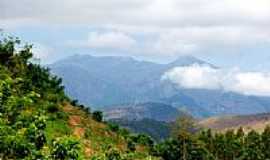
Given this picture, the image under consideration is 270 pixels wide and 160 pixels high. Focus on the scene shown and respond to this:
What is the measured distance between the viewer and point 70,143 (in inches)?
1371

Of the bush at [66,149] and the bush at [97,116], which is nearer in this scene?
the bush at [66,149]

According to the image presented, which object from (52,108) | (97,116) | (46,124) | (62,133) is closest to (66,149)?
(46,124)

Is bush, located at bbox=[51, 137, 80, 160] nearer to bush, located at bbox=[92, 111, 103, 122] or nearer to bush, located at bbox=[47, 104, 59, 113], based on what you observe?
bush, located at bbox=[47, 104, 59, 113]

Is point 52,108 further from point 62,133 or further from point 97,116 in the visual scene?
point 97,116

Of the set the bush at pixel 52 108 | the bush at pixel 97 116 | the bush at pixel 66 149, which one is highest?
the bush at pixel 52 108

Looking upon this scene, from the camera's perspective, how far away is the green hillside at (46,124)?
35062 mm

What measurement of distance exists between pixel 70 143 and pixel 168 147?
14698 cm

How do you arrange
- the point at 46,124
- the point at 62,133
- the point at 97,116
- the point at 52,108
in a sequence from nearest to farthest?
the point at 46,124, the point at 62,133, the point at 52,108, the point at 97,116

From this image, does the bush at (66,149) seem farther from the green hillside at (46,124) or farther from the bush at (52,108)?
the bush at (52,108)

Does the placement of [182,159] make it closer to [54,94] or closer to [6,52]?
[54,94]

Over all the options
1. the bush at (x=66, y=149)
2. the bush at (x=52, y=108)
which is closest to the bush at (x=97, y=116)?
the bush at (x=52, y=108)

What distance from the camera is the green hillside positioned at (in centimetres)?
3506

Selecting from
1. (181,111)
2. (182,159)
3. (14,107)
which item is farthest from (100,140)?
(14,107)

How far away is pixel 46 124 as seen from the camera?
243ft
